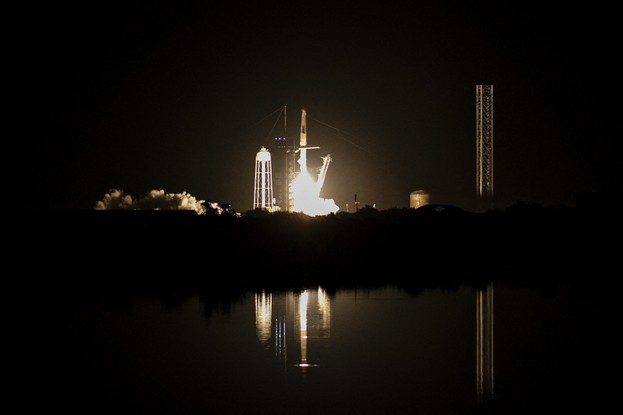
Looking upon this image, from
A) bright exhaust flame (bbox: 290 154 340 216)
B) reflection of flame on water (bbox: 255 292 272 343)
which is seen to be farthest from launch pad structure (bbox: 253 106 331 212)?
reflection of flame on water (bbox: 255 292 272 343)

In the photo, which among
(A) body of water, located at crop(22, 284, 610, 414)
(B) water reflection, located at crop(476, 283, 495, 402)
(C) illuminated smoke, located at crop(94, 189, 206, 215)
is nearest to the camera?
(A) body of water, located at crop(22, 284, 610, 414)

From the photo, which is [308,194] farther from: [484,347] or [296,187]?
[484,347]

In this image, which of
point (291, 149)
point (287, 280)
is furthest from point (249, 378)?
point (291, 149)

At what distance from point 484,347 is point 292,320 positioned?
4.67 m

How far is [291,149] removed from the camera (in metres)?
78.5

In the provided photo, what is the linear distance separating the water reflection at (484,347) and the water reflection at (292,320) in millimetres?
2639

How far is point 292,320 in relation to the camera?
1995cm

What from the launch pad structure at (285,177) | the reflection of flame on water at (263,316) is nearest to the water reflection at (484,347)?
the reflection of flame on water at (263,316)

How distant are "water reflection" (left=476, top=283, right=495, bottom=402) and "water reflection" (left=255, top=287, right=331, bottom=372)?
2639 mm

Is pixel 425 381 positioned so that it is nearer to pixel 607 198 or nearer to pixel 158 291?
pixel 158 291

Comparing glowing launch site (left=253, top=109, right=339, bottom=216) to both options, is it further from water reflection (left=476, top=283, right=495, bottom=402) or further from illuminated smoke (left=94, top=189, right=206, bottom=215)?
water reflection (left=476, top=283, right=495, bottom=402)

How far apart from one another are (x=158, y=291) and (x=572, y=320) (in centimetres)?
1185

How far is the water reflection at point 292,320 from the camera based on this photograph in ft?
55.3

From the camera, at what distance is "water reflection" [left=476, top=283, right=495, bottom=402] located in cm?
A: 1344
